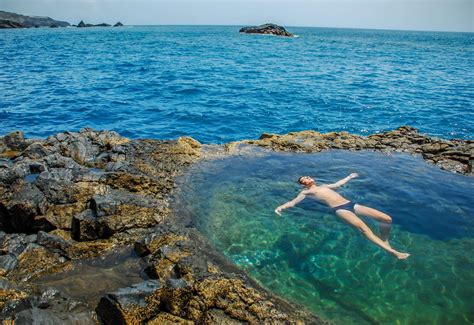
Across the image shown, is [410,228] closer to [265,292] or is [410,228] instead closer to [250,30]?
[265,292]

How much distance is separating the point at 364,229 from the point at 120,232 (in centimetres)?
661

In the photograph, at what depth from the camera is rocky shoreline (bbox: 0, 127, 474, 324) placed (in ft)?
20.7

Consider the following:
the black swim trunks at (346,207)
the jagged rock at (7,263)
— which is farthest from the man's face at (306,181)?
the jagged rock at (7,263)

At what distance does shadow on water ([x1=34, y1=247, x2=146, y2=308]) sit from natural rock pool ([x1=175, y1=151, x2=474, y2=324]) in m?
2.23

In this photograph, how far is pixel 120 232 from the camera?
9.09 metres

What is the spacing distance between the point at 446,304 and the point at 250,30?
146295 millimetres

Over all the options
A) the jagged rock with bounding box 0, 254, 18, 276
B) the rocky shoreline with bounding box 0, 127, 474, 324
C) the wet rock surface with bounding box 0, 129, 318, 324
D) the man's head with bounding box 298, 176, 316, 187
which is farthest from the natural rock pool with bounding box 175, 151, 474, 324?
the jagged rock with bounding box 0, 254, 18, 276

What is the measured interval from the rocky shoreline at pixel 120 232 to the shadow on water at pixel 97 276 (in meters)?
0.17

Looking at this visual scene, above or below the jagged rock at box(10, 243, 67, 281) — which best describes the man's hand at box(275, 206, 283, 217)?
above

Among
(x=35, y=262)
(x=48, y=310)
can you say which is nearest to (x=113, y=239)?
(x=35, y=262)

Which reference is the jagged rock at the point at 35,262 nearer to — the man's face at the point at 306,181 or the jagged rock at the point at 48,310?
the jagged rock at the point at 48,310

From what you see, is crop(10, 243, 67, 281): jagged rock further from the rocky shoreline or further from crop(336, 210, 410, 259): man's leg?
crop(336, 210, 410, 259): man's leg

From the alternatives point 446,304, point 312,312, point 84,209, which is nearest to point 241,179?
point 84,209

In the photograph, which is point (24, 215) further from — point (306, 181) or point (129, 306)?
point (306, 181)
